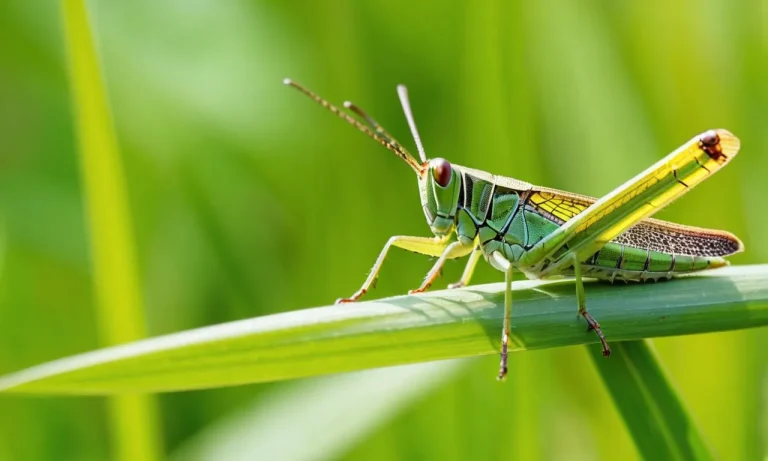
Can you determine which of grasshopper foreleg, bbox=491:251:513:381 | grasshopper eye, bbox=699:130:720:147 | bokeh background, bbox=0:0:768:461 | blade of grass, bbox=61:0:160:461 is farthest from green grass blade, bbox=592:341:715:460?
blade of grass, bbox=61:0:160:461

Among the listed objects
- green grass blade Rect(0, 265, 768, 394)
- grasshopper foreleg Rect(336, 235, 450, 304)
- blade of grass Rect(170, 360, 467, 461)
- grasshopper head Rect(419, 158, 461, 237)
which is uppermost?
grasshopper head Rect(419, 158, 461, 237)

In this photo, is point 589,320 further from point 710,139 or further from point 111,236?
point 111,236

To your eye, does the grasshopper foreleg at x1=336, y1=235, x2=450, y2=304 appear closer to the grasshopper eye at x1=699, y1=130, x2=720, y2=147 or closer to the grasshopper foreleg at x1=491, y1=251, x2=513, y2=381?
the grasshopper foreleg at x1=491, y1=251, x2=513, y2=381

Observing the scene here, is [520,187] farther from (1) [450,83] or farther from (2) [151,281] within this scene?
(2) [151,281]

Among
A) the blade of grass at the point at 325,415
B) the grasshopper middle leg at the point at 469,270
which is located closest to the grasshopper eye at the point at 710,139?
the grasshopper middle leg at the point at 469,270

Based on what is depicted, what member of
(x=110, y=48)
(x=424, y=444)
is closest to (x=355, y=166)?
(x=424, y=444)

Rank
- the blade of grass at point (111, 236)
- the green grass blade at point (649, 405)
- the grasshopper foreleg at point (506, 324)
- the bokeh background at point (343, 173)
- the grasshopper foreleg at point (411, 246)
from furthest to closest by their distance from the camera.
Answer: the bokeh background at point (343, 173), the grasshopper foreleg at point (411, 246), the blade of grass at point (111, 236), the grasshopper foreleg at point (506, 324), the green grass blade at point (649, 405)

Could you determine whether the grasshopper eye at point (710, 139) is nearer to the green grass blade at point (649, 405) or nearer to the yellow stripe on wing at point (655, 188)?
the yellow stripe on wing at point (655, 188)
